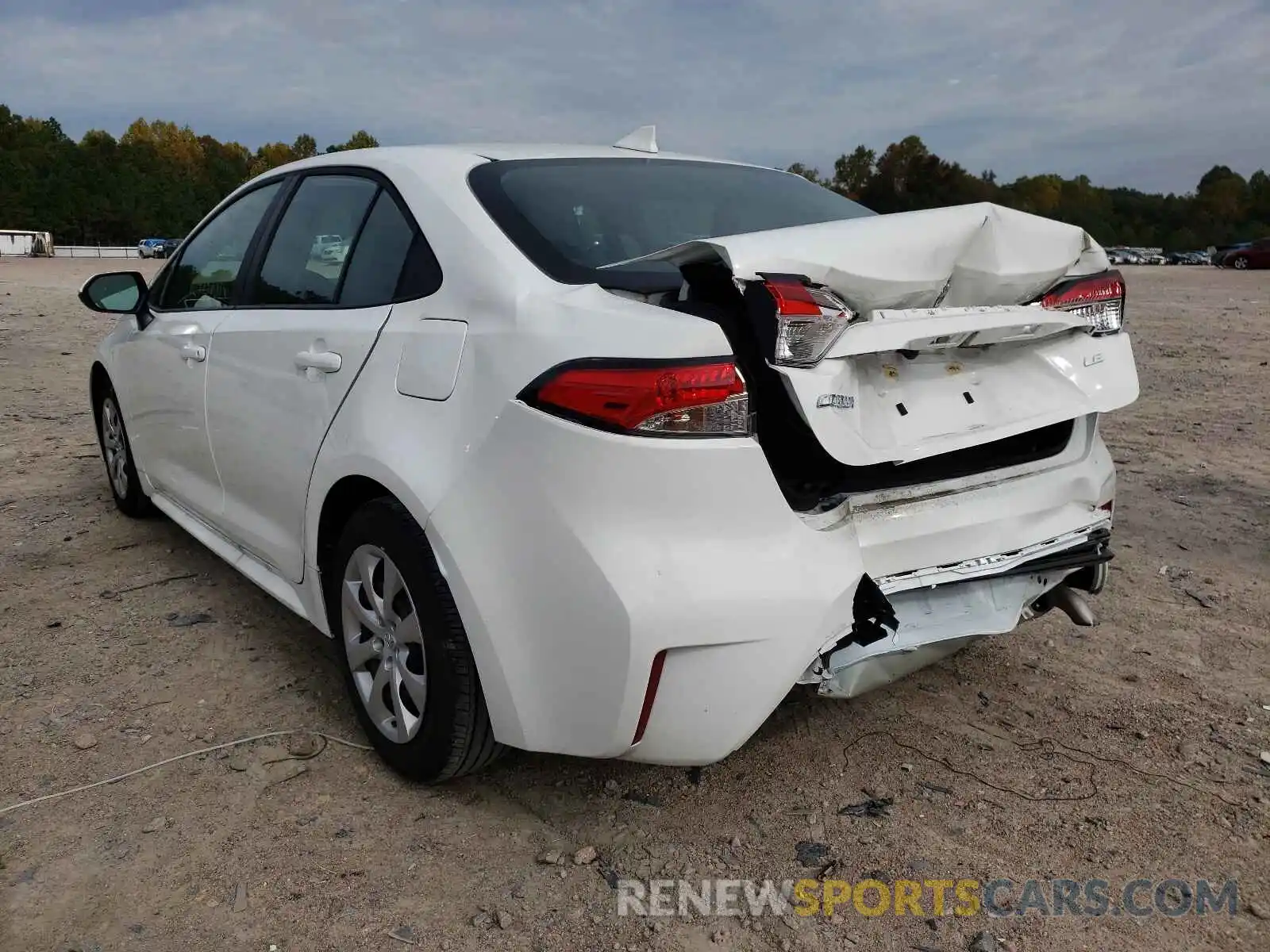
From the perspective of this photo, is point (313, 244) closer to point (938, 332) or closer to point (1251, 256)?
point (938, 332)

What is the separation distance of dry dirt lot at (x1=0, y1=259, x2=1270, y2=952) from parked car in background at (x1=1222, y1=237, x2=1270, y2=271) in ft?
136

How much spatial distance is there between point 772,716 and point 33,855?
188 centimetres

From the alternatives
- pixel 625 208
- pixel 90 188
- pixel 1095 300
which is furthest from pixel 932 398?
pixel 90 188

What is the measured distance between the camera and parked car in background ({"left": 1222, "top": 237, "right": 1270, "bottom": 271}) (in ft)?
125

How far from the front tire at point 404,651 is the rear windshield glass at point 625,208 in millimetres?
743

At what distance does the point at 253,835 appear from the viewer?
2342mm

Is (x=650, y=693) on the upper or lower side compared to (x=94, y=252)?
upper

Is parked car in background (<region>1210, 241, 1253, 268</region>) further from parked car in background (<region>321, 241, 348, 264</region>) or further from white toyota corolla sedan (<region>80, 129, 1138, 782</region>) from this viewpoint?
parked car in background (<region>321, 241, 348, 264</region>)

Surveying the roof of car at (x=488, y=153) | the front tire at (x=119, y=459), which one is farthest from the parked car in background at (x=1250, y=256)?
the front tire at (x=119, y=459)

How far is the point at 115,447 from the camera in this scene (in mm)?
4727

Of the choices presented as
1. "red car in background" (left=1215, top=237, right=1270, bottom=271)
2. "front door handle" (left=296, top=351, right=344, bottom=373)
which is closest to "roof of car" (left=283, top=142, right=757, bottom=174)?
"front door handle" (left=296, top=351, right=344, bottom=373)

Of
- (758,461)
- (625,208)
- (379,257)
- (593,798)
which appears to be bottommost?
(593,798)

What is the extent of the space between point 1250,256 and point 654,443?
44.8m

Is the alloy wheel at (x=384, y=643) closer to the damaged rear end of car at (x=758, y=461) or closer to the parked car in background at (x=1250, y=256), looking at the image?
the damaged rear end of car at (x=758, y=461)
